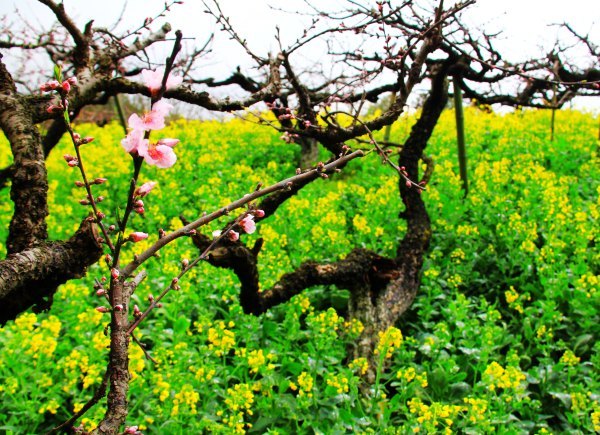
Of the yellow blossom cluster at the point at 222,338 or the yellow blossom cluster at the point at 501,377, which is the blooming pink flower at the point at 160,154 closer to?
the yellow blossom cluster at the point at 222,338

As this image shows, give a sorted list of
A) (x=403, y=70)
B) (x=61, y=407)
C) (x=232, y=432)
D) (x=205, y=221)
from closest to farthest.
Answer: (x=205, y=221), (x=232, y=432), (x=403, y=70), (x=61, y=407)

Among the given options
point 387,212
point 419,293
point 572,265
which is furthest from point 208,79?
point 572,265

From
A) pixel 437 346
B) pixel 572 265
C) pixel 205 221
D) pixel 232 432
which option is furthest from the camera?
pixel 572 265

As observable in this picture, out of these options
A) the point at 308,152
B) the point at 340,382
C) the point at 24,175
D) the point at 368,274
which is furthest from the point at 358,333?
the point at 308,152

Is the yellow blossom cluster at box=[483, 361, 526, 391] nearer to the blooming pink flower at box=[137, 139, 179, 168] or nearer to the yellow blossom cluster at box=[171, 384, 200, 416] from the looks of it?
the yellow blossom cluster at box=[171, 384, 200, 416]

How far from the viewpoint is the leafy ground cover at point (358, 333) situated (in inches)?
138

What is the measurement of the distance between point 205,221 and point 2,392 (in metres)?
3.24


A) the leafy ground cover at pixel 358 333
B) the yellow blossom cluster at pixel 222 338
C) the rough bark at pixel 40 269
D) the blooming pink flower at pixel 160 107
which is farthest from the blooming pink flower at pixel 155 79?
the yellow blossom cluster at pixel 222 338

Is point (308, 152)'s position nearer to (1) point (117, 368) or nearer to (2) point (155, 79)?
(1) point (117, 368)

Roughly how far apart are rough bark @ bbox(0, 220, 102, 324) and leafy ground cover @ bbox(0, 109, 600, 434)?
119 centimetres

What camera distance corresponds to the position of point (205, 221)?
4.69 feet

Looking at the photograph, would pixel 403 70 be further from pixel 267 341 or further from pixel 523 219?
pixel 523 219

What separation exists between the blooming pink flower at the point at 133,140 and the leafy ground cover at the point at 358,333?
2255 mm

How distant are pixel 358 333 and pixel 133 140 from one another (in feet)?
11.0
